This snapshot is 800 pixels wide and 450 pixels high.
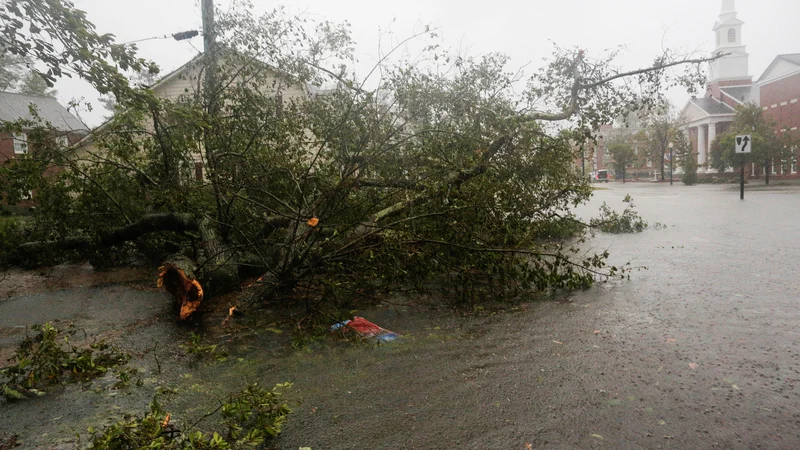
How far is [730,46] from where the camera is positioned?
5619 centimetres

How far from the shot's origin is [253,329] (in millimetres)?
5043

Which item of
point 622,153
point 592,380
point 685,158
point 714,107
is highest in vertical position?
point 714,107

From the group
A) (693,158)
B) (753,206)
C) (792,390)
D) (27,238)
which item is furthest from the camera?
(693,158)

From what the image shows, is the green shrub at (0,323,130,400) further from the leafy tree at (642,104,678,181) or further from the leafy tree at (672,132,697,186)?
the leafy tree at (642,104,678,181)

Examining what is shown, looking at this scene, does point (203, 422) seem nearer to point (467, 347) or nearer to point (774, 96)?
point (467, 347)

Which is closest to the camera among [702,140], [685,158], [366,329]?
[366,329]

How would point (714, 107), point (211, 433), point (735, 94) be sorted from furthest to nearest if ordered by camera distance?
point (735, 94), point (714, 107), point (211, 433)

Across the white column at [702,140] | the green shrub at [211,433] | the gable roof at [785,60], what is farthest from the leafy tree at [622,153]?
the green shrub at [211,433]

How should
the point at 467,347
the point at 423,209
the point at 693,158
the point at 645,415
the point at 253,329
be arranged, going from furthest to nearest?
the point at 693,158
the point at 423,209
the point at 253,329
the point at 467,347
the point at 645,415

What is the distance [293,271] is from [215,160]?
1776 millimetres

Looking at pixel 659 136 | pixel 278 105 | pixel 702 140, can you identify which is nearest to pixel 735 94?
pixel 702 140

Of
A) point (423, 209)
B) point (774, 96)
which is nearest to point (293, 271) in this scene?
point (423, 209)

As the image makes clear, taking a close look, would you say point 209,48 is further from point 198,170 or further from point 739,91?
point 739,91

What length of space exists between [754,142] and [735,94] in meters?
27.4
